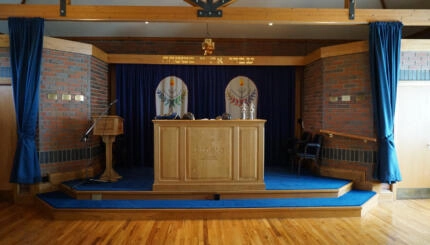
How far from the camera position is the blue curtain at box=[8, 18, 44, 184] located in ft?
13.9

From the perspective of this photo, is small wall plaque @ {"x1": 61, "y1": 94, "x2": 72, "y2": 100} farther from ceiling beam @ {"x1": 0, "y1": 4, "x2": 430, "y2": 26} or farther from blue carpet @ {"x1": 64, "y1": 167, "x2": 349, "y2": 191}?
blue carpet @ {"x1": 64, "y1": 167, "x2": 349, "y2": 191}

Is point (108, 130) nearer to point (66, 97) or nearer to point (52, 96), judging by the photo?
point (66, 97)

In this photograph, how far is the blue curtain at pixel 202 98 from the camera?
6121 millimetres

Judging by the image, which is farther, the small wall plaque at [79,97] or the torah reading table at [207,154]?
the small wall plaque at [79,97]

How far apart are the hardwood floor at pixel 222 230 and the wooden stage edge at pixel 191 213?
0.22 ft

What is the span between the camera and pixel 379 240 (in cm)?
318

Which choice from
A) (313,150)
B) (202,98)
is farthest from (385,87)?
(202,98)

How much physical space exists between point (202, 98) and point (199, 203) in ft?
9.69

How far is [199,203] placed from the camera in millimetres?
3904

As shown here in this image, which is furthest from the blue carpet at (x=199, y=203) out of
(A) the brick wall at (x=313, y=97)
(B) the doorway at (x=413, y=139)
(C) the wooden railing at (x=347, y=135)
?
(A) the brick wall at (x=313, y=97)

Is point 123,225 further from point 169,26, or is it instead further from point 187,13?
point 169,26

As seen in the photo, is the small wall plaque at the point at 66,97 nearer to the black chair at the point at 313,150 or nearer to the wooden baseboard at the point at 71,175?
the wooden baseboard at the point at 71,175

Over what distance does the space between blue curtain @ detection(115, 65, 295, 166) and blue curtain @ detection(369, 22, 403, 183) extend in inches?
80.2

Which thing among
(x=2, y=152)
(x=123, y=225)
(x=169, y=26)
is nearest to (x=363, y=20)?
(x=169, y=26)
